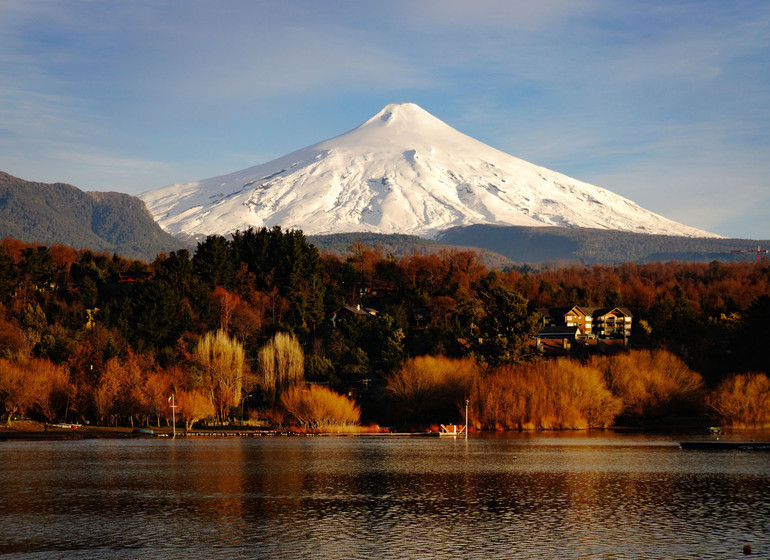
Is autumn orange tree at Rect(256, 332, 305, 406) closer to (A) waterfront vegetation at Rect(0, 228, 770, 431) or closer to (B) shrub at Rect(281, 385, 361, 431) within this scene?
(A) waterfront vegetation at Rect(0, 228, 770, 431)

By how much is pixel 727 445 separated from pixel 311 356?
144 feet

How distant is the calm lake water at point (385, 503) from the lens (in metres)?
27.9

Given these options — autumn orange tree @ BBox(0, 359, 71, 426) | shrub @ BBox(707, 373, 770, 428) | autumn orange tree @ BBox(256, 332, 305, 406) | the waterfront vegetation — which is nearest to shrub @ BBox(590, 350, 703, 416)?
the waterfront vegetation

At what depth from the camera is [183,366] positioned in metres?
87.1

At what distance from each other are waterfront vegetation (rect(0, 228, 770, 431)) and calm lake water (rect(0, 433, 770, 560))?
18.3 m

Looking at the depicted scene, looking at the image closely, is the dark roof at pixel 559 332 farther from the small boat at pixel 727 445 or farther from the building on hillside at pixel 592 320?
the small boat at pixel 727 445

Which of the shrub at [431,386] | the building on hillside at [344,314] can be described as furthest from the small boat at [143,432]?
the building on hillside at [344,314]

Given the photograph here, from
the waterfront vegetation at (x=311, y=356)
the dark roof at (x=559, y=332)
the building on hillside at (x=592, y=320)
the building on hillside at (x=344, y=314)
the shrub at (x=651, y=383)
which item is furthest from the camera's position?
the building on hillside at (x=592, y=320)

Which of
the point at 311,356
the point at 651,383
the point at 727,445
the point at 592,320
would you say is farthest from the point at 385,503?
the point at 592,320

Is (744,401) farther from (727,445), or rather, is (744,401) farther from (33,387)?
(33,387)

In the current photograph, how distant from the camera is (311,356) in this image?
306 ft

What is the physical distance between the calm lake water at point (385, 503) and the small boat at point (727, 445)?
6.29 ft

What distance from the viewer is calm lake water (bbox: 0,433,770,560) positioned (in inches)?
1100

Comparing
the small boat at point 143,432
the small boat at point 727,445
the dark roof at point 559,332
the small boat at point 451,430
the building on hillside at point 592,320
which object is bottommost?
the small boat at point 727,445
